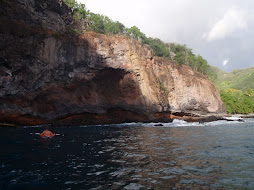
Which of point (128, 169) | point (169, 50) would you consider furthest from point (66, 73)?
point (169, 50)

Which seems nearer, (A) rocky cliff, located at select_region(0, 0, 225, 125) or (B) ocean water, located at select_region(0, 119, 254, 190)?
(B) ocean water, located at select_region(0, 119, 254, 190)

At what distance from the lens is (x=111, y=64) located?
29.2m

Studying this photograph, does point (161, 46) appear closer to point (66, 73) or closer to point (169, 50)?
point (169, 50)

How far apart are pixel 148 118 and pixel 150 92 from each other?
154 inches

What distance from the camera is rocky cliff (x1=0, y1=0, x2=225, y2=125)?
23.4 m

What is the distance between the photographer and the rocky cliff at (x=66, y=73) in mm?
23359

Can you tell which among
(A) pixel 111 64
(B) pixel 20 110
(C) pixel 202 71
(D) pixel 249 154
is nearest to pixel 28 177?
(D) pixel 249 154

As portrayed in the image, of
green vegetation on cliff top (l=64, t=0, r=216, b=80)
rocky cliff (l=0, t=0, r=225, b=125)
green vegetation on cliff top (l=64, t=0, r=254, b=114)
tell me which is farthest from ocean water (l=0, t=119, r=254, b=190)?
green vegetation on cliff top (l=64, t=0, r=216, b=80)

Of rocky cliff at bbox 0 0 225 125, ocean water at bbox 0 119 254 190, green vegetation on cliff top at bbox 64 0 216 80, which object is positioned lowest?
ocean water at bbox 0 119 254 190

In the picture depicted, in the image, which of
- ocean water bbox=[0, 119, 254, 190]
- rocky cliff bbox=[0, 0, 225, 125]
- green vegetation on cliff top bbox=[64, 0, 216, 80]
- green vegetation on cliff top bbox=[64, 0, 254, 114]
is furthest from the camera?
green vegetation on cliff top bbox=[64, 0, 216, 80]

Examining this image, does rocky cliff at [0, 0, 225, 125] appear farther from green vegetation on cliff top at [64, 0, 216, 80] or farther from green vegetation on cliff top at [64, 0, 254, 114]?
green vegetation on cliff top at [64, 0, 216, 80]

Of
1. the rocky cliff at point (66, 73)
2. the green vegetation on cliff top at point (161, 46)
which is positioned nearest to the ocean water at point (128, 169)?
the rocky cliff at point (66, 73)

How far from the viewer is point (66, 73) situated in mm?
27078

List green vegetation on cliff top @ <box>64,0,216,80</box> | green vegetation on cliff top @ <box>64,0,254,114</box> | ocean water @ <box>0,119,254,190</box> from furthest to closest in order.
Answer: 1. green vegetation on cliff top @ <box>64,0,216,80</box>
2. green vegetation on cliff top @ <box>64,0,254,114</box>
3. ocean water @ <box>0,119,254,190</box>
